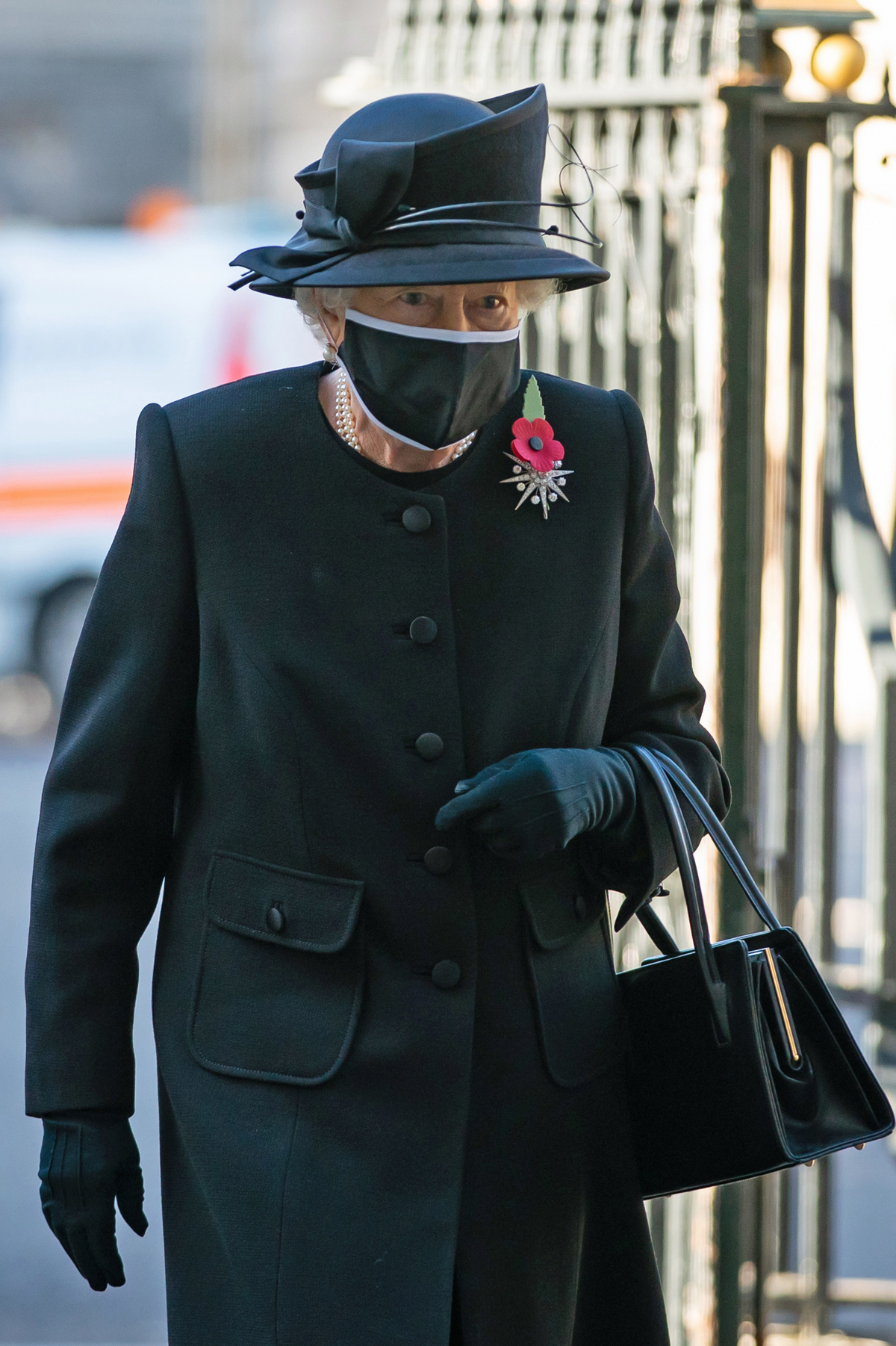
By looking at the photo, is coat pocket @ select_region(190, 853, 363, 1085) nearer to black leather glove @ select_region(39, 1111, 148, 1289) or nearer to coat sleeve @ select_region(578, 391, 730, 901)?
black leather glove @ select_region(39, 1111, 148, 1289)

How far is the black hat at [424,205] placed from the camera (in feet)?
5.60

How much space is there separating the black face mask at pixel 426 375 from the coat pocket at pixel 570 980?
484 millimetres

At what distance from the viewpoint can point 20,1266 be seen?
4.01 m

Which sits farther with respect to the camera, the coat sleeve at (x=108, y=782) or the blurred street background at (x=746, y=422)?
the blurred street background at (x=746, y=422)

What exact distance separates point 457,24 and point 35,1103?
188 centimetres

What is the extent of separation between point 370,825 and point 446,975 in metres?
0.17

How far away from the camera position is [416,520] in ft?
6.04

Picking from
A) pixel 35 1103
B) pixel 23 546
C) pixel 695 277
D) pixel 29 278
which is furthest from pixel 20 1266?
pixel 29 278

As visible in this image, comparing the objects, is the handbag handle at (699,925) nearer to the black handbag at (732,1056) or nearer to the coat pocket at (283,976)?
the black handbag at (732,1056)

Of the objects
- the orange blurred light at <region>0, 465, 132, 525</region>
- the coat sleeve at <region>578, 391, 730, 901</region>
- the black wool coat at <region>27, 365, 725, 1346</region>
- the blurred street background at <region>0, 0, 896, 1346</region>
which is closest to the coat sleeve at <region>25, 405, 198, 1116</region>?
the black wool coat at <region>27, 365, 725, 1346</region>

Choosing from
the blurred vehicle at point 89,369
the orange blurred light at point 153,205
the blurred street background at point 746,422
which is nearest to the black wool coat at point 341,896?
the blurred street background at point 746,422

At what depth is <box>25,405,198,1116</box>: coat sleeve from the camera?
1.84 meters

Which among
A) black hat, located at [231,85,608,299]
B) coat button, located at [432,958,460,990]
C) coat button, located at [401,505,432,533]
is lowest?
coat button, located at [432,958,460,990]

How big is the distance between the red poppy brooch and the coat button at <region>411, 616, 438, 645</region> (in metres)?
0.17
